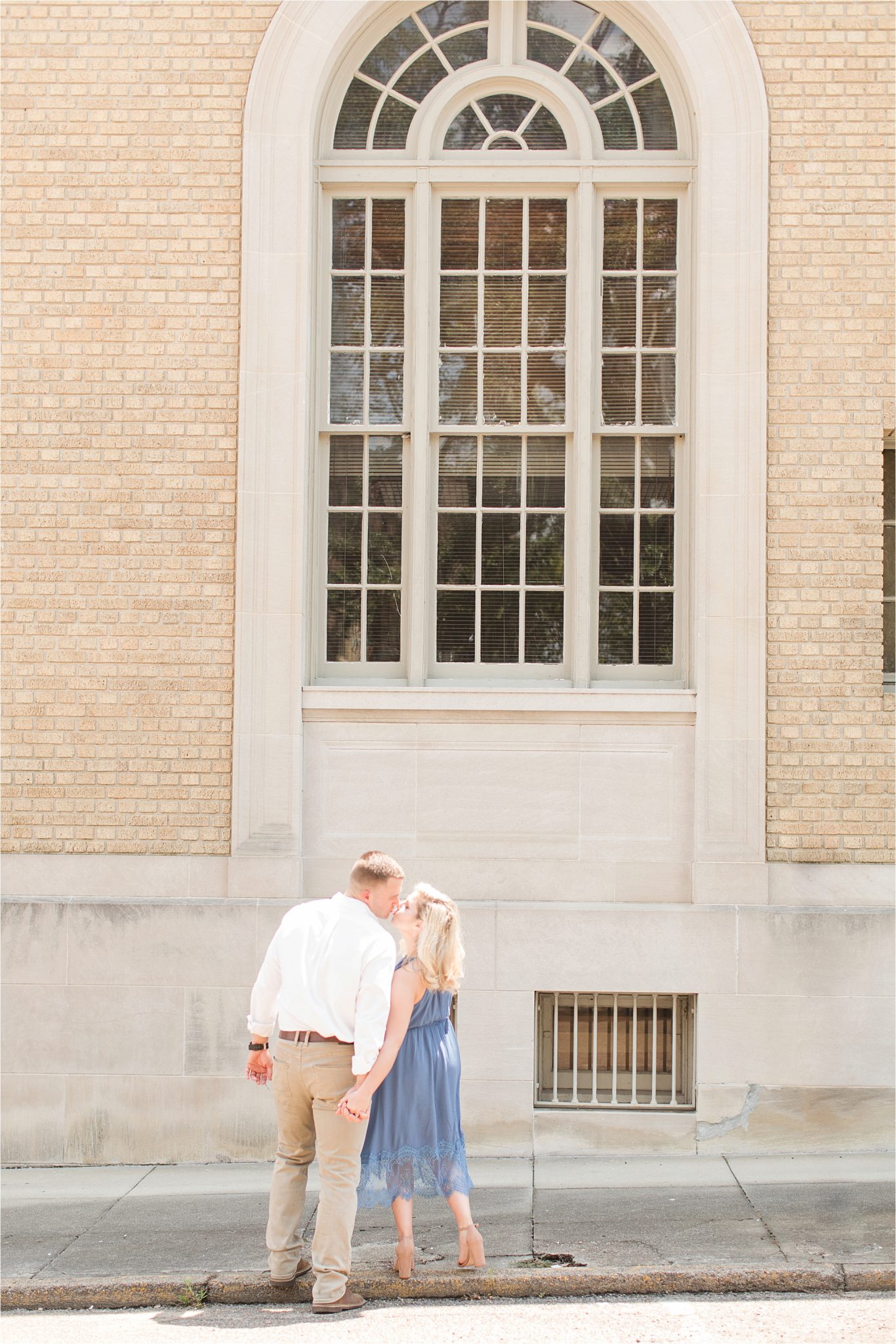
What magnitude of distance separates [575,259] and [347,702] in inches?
124

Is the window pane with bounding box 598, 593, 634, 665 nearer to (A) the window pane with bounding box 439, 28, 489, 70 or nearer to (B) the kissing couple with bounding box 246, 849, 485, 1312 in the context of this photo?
(B) the kissing couple with bounding box 246, 849, 485, 1312

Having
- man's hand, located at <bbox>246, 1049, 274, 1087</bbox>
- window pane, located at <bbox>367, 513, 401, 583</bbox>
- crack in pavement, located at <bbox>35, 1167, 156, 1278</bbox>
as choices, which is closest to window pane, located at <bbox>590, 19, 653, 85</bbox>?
window pane, located at <bbox>367, 513, 401, 583</bbox>

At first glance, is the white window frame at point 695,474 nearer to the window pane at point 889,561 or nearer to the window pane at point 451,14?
the window pane at point 451,14

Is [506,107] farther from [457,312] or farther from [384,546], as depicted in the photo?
[384,546]

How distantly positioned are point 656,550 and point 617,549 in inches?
9.7

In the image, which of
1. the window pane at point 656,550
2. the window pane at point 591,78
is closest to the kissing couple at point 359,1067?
the window pane at point 656,550

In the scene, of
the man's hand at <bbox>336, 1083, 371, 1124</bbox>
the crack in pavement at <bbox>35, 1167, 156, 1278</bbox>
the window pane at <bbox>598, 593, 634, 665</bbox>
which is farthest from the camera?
the window pane at <bbox>598, 593, 634, 665</bbox>

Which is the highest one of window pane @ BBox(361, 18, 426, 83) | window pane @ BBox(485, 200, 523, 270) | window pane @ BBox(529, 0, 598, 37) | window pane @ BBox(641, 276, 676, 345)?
window pane @ BBox(529, 0, 598, 37)

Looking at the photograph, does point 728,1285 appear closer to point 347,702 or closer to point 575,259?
point 347,702

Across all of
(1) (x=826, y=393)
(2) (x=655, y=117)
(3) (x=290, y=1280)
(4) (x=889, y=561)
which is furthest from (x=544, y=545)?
(3) (x=290, y=1280)

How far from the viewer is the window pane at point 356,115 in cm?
794

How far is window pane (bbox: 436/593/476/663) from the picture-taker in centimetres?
783

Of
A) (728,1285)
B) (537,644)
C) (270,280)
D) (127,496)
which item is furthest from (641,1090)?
(270,280)

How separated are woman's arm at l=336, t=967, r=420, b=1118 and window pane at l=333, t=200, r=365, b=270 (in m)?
4.74
